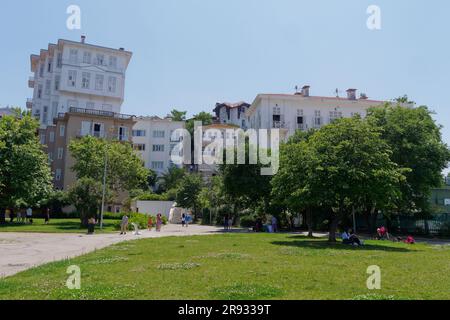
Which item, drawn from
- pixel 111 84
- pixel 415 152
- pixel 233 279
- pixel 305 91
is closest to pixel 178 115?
pixel 111 84

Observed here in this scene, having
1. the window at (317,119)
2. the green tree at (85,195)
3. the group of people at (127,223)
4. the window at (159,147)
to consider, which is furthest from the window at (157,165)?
the green tree at (85,195)

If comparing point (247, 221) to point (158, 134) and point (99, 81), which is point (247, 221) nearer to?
point (99, 81)

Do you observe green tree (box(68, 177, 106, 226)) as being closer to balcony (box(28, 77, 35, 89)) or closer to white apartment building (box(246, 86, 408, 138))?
white apartment building (box(246, 86, 408, 138))

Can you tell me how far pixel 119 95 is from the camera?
80188mm

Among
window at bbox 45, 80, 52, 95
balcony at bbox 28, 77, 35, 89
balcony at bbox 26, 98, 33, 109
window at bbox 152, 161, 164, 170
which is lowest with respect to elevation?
window at bbox 152, 161, 164, 170

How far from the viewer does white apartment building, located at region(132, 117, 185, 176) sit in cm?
8950

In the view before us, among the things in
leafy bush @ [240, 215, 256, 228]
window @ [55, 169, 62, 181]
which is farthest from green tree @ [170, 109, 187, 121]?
leafy bush @ [240, 215, 256, 228]

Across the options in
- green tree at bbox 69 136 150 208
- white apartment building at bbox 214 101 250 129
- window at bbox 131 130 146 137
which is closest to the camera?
green tree at bbox 69 136 150 208

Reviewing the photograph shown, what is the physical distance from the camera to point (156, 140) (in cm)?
9050

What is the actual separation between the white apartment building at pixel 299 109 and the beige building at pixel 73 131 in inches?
919

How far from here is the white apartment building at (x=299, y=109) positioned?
225 ft

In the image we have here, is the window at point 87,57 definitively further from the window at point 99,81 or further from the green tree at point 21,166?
the green tree at point 21,166

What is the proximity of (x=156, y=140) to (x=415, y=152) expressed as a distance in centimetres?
6082

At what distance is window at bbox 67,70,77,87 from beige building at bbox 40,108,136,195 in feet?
21.8
